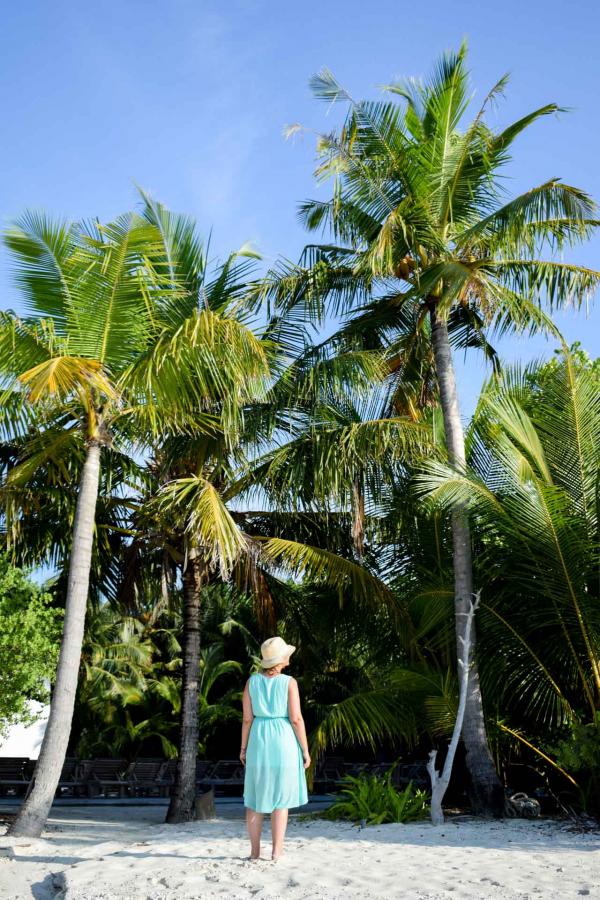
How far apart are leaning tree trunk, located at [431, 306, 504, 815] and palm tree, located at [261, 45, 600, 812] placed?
0.10 feet

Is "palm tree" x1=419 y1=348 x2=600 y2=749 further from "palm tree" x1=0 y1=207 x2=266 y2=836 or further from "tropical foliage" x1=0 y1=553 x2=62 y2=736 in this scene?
"tropical foliage" x1=0 y1=553 x2=62 y2=736

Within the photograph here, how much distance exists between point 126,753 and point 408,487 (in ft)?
46.9

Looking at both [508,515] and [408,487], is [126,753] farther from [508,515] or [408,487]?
[508,515]

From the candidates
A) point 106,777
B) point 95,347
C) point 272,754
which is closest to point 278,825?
point 272,754

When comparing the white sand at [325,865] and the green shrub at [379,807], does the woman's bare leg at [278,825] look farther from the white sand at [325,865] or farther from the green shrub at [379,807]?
the green shrub at [379,807]

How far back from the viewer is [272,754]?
18.8 feet

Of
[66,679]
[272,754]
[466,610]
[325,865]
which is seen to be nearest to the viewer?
[272,754]

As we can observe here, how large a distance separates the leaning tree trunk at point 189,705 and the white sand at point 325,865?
158 cm

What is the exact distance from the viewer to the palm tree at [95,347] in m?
9.52

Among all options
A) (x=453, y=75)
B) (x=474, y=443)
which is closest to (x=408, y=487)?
(x=474, y=443)

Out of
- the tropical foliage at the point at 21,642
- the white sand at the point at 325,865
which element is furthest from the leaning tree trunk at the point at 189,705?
the tropical foliage at the point at 21,642

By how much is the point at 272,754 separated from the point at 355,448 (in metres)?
6.01

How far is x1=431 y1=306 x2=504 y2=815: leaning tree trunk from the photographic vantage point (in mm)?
10156

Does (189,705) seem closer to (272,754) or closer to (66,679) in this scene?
(66,679)
